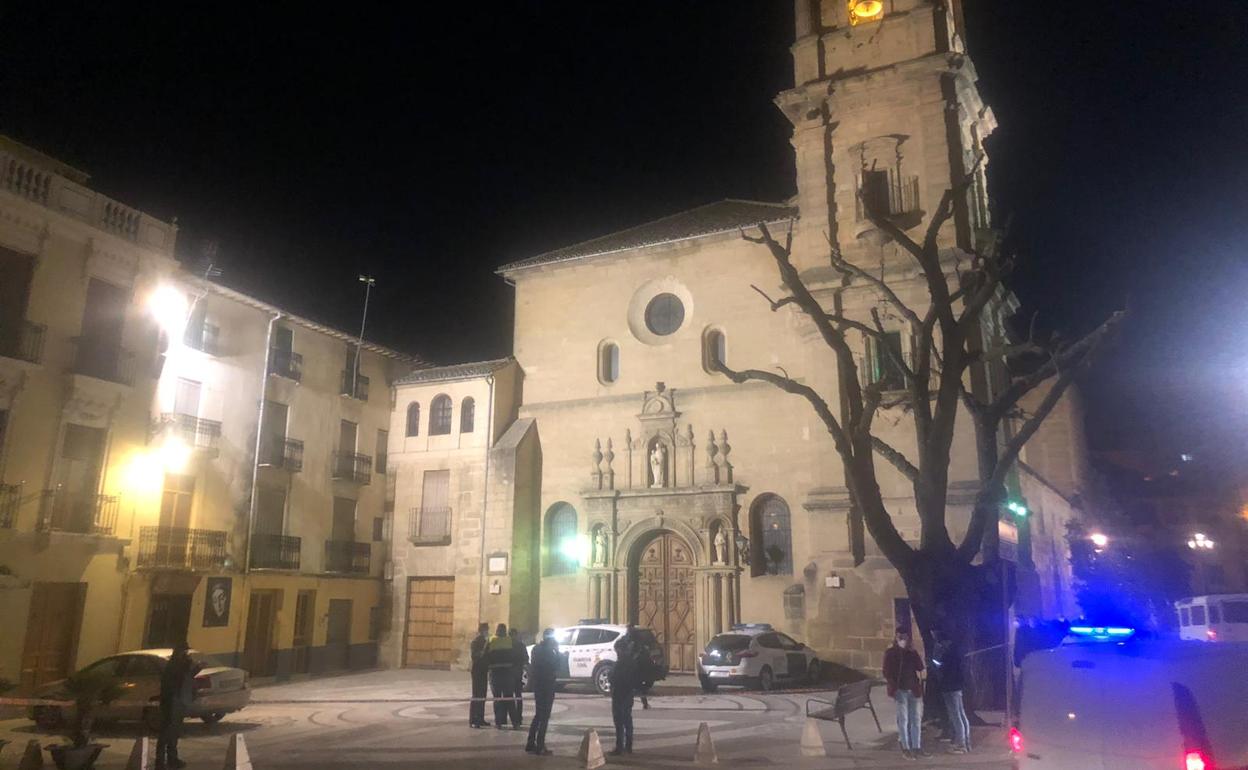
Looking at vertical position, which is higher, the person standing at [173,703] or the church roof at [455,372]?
the church roof at [455,372]

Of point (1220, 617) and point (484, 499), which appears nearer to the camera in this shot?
point (1220, 617)

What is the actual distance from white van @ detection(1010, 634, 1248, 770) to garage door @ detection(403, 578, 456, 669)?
2365 cm

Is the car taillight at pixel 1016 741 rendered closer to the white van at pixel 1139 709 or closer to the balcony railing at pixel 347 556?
the white van at pixel 1139 709

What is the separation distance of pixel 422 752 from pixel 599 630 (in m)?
8.35

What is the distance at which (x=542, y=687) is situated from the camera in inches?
512

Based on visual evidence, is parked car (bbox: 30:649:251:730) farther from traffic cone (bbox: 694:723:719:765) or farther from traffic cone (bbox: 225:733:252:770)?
traffic cone (bbox: 694:723:719:765)

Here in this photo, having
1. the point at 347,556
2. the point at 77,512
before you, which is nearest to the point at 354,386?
the point at 347,556

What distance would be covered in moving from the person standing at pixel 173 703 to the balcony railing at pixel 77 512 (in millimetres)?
9309

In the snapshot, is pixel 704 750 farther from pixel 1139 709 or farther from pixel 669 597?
pixel 669 597

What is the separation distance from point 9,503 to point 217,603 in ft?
20.0

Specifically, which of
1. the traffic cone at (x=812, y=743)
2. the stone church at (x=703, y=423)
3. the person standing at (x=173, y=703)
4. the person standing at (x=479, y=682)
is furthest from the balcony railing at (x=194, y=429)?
the traffic cone at (x=812, y=743)

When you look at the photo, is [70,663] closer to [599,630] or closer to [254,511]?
[254,511]

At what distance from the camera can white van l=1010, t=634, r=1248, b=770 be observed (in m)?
5.54

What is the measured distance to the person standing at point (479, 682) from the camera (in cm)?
1520
